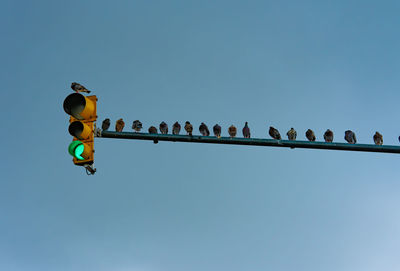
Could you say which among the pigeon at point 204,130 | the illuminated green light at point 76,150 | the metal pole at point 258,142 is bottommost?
the illuminated green light at point 76,150

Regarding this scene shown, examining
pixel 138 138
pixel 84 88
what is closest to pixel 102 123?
pixel 138 138

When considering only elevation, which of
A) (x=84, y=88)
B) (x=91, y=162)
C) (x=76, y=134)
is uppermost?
(x=84, y=88)

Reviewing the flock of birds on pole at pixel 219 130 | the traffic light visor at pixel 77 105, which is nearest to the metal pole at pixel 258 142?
the traffic light visor at pixel 77 105

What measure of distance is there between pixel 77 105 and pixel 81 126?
0.32 meters

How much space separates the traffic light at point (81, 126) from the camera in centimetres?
650

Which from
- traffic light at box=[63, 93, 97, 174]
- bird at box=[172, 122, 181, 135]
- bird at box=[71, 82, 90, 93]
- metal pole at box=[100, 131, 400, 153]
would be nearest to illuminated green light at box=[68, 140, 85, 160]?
traffic light at box=[63, 93, 97, 174]

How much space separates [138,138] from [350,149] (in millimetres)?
4194

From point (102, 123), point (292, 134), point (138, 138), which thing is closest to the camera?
point (138, 138)

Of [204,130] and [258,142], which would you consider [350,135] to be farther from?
[258,142]

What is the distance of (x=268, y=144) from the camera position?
28.7ft

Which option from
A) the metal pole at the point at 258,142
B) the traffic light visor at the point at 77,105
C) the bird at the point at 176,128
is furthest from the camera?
the bird at the point at 176,128

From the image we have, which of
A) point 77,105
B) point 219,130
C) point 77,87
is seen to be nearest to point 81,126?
point 77,105

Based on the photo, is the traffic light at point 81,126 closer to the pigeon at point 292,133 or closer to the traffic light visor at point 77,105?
the traffic light visor at point 77,105

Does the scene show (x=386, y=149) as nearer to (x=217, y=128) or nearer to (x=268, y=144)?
(x=268, y=144)
